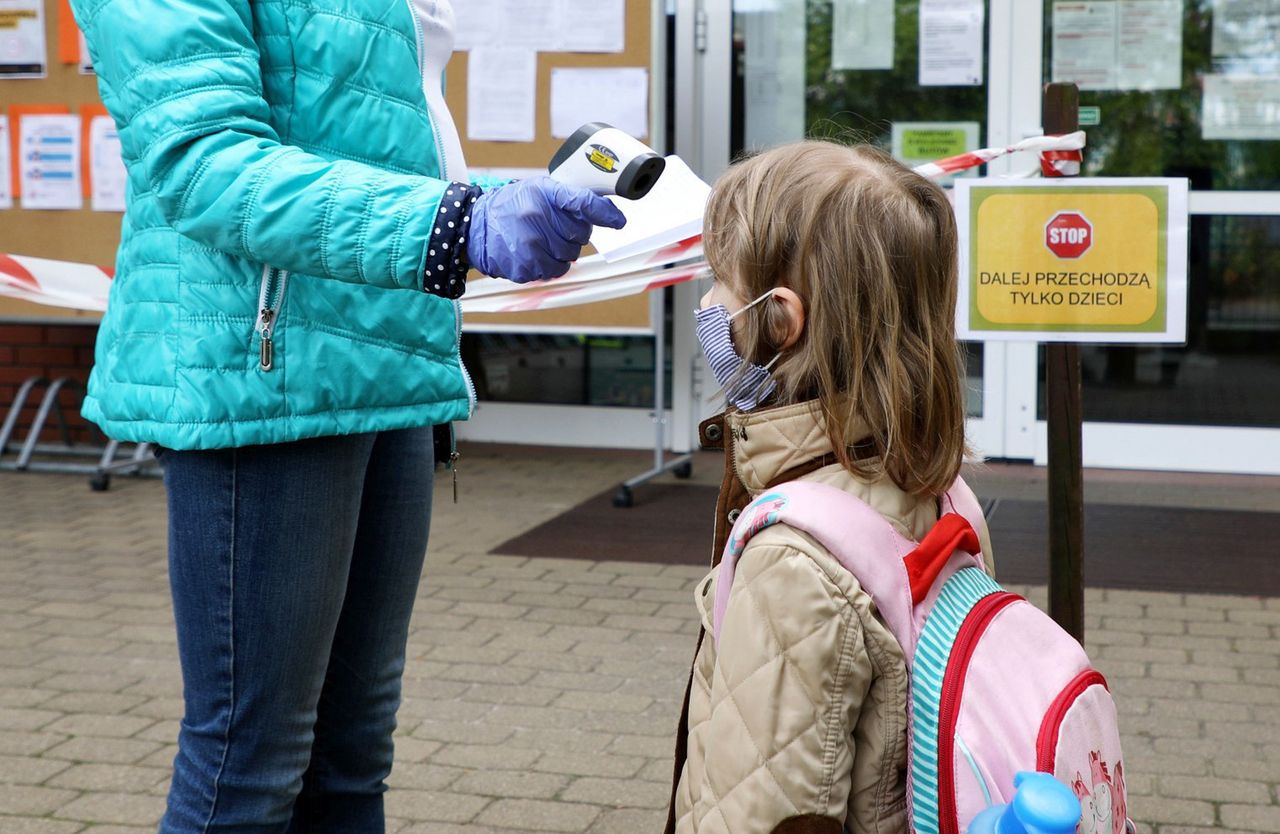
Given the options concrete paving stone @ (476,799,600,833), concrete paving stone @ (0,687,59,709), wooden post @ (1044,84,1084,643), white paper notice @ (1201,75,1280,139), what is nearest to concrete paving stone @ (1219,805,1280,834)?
wooden post @ (1044,84,1084,643)

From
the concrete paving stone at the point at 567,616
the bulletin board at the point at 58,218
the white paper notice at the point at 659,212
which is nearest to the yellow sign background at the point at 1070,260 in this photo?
the white paper notice at the point at 659,212

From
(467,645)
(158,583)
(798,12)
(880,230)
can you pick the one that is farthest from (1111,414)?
(880,230)

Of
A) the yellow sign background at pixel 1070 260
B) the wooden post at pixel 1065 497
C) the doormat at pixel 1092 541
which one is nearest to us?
the wooden post at pixel 1065 497

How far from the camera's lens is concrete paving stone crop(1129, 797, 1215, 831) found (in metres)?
3.28

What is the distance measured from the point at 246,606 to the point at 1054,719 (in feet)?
3.33

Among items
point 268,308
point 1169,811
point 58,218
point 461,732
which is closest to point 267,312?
point 268,308

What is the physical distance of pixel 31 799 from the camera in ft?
11.3

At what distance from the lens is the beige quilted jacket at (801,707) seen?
157 centimetres

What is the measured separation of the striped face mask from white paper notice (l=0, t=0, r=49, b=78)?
634cm

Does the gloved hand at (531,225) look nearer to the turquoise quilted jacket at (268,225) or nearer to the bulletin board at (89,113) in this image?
the turquoise quilted jacket at (268,225)

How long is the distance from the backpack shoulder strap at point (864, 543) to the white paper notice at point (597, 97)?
5.19 metres

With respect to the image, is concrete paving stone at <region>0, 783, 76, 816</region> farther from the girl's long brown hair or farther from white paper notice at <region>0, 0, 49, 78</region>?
white paper notice at <region>0, 0, 49, 78</region>

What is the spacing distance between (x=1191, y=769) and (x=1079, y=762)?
7.45 feet

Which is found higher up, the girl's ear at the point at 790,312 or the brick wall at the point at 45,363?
the girl's ear at the point at 790,312
